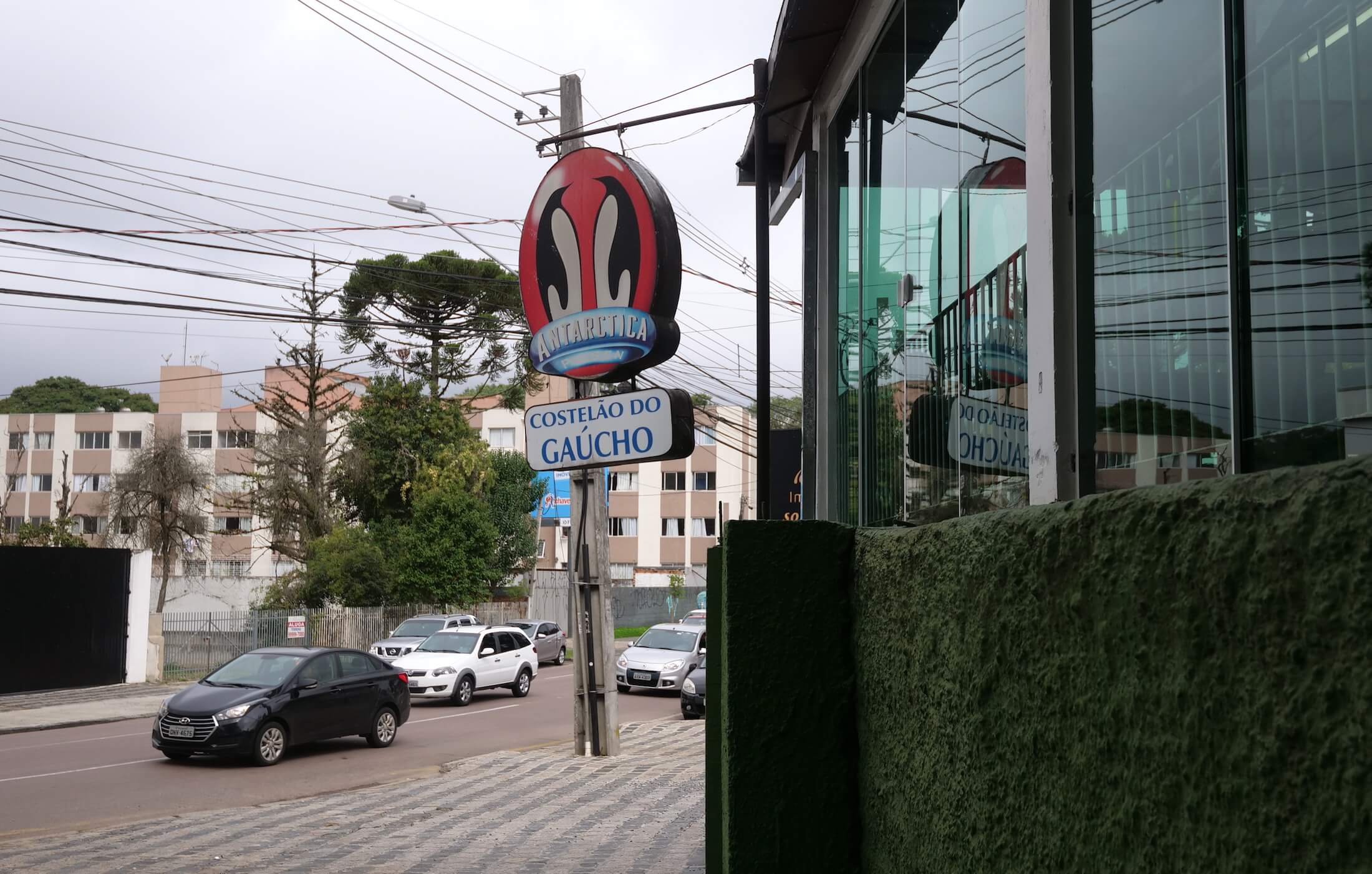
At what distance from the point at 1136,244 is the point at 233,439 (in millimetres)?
70428

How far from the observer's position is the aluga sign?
8.30 meters

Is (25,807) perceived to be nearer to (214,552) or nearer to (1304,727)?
(1304,727)

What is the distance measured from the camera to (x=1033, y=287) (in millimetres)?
3260

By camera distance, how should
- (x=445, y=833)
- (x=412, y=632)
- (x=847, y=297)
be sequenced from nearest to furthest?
(x=847, y=297) → (x=445, y=833) → (x=412, y=632)

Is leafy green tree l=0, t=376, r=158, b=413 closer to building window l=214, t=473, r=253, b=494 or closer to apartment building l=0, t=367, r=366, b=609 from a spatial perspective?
apartment building l=0, t=367, r=366, b=609

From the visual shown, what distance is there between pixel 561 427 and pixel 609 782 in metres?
5.78

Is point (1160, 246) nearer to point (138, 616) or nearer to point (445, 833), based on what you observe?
point (445, 833)

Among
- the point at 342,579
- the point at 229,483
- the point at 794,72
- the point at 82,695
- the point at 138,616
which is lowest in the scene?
the point at 82,695

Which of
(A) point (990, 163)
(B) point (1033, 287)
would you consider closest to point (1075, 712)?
(B) point (1033, 287)

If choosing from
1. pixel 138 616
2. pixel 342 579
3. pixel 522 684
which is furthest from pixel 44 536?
pixel 522 684

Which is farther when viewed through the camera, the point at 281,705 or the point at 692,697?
the point at 692,697

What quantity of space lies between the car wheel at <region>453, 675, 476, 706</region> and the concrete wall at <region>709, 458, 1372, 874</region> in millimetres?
22831

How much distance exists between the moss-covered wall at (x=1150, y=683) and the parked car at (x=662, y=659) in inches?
942

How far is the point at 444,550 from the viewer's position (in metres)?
42.2
